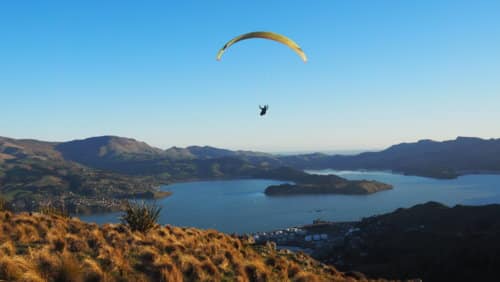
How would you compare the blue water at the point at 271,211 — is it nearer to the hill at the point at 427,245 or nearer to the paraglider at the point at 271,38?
the hill at the point at 427,245

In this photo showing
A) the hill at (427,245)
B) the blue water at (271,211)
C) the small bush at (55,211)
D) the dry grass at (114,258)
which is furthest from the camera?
the blue water at (271,211)

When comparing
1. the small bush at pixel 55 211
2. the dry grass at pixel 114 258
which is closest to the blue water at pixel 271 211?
the small bush at pixel 55 211

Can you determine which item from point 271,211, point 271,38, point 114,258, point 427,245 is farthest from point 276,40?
point 271,211

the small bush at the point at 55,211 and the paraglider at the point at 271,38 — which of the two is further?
the small bush at the point at 55,211

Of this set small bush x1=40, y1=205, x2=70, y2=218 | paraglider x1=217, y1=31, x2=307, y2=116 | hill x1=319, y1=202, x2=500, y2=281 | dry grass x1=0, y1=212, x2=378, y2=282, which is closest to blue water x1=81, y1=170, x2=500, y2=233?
hill x1=319, y1=202, x2=500, y2=281

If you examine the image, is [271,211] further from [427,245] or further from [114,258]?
[114,258]

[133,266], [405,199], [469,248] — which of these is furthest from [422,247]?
[405,199]

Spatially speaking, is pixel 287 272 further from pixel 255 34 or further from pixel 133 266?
pixel 255 34

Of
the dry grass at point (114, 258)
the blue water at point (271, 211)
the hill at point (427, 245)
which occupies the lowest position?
the blue water at point (271, 211)

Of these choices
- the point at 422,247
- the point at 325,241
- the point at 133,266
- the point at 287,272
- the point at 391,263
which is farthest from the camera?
the point at 325,241
